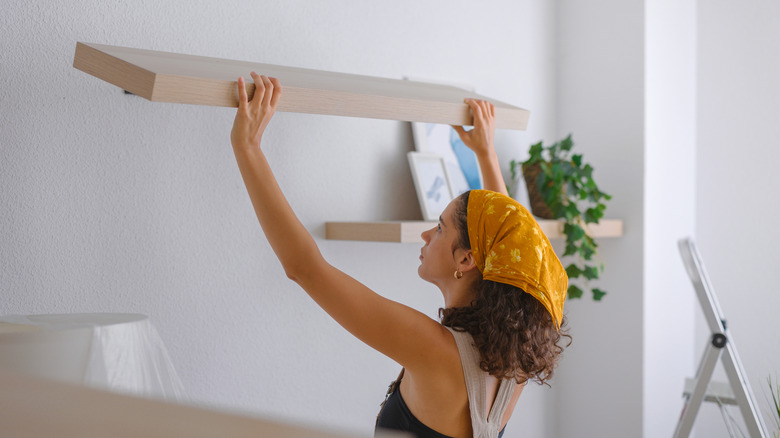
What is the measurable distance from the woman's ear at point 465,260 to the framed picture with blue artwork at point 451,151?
0.85 metres

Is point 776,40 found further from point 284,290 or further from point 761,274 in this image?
point 284,290

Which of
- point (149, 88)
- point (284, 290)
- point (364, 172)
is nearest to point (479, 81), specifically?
point (364, 172)

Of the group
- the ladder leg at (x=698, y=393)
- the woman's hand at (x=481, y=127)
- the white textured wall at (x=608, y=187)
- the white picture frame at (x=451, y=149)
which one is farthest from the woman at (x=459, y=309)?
the white textured wall at (x=608, y=187)

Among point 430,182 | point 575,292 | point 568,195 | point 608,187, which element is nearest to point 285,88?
point 430,182

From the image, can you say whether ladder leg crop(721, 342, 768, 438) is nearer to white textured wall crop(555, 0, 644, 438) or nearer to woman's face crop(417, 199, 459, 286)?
white textured wall crop(555, 0, 644, 438)

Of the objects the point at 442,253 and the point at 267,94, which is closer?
the point at 267,94

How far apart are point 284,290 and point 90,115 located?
2.20ft

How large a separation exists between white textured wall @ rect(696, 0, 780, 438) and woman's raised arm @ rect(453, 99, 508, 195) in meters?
1.46

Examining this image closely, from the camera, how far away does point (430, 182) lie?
6.89ft

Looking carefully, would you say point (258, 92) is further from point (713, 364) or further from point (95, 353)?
point (713, 364)

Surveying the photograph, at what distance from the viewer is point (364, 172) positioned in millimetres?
2041

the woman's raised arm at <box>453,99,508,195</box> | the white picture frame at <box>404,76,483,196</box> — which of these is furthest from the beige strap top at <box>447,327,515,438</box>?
the white picture frame at <box>404,76,483,196</box>

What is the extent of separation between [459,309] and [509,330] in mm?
129

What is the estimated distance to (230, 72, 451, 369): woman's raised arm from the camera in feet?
3.70
